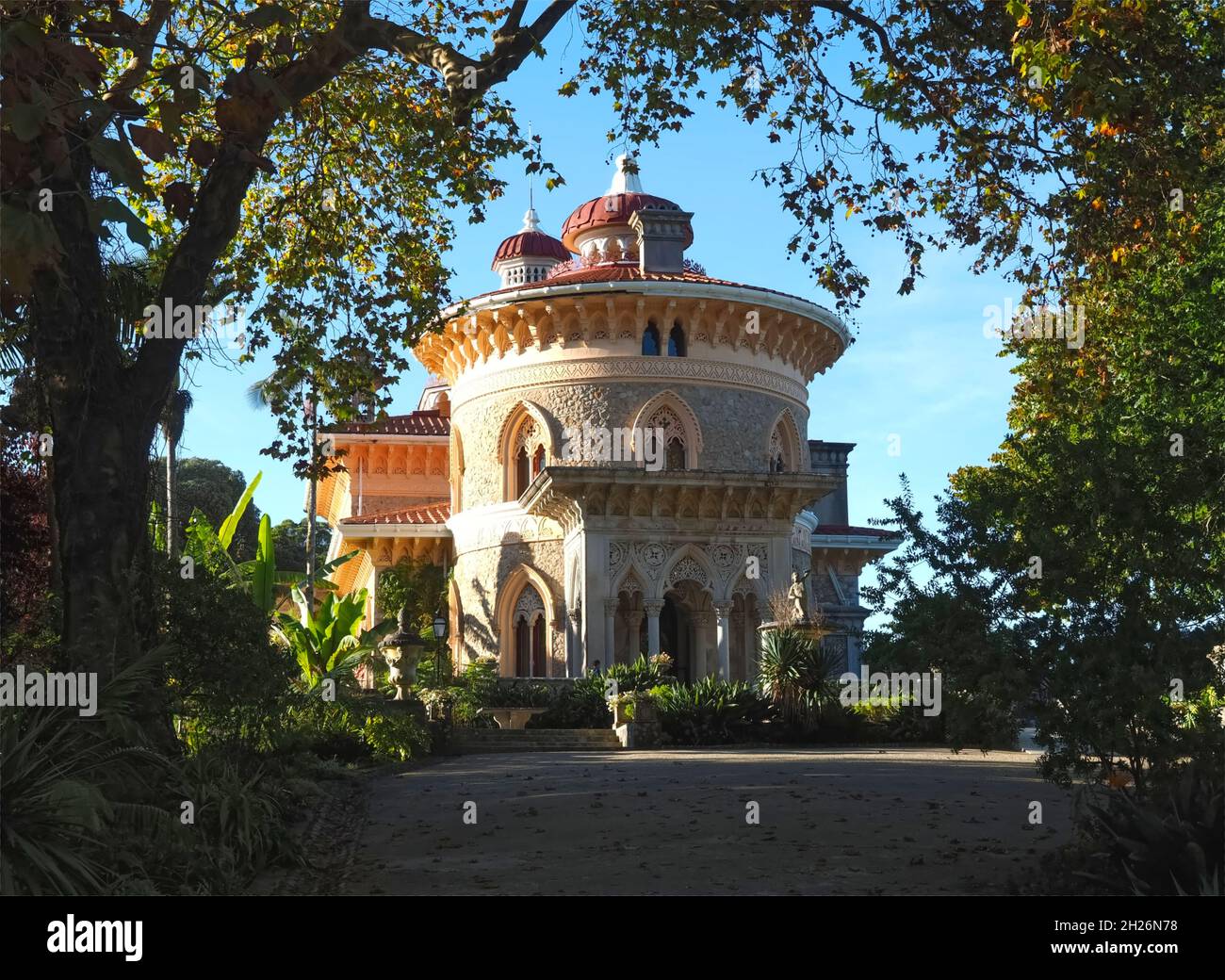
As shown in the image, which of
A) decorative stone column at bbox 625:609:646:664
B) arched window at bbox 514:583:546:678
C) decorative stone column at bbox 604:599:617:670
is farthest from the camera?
arched window at bbox 514:583:546:678

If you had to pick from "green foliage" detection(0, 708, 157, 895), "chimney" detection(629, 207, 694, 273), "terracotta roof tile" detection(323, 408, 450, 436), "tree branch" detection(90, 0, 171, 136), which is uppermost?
"chimney" detection(629, 207, 694, 273)

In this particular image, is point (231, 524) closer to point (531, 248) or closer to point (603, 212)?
point (603, 212)

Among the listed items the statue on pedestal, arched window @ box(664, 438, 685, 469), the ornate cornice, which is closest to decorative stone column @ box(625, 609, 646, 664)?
arched window @ box(664, 438, 685, 469)

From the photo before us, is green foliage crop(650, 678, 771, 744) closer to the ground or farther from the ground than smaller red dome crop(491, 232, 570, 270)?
closer to the ground

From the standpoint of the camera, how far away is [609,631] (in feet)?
91.2

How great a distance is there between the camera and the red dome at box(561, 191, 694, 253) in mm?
37812

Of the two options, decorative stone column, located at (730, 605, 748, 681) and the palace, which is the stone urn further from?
decorative stone column, located at (730, 605, 748, 681)

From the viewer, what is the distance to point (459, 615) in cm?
3266

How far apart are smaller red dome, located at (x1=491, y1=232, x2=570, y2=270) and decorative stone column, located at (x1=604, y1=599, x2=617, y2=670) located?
19.9 metres

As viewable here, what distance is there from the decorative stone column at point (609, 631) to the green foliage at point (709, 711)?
455 centimetres

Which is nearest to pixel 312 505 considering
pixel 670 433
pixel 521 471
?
pixel 521 471

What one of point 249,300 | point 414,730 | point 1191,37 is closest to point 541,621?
point 414,730

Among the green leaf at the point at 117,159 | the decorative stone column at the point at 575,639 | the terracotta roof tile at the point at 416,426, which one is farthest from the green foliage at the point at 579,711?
the green leaf at the point at 117,159
